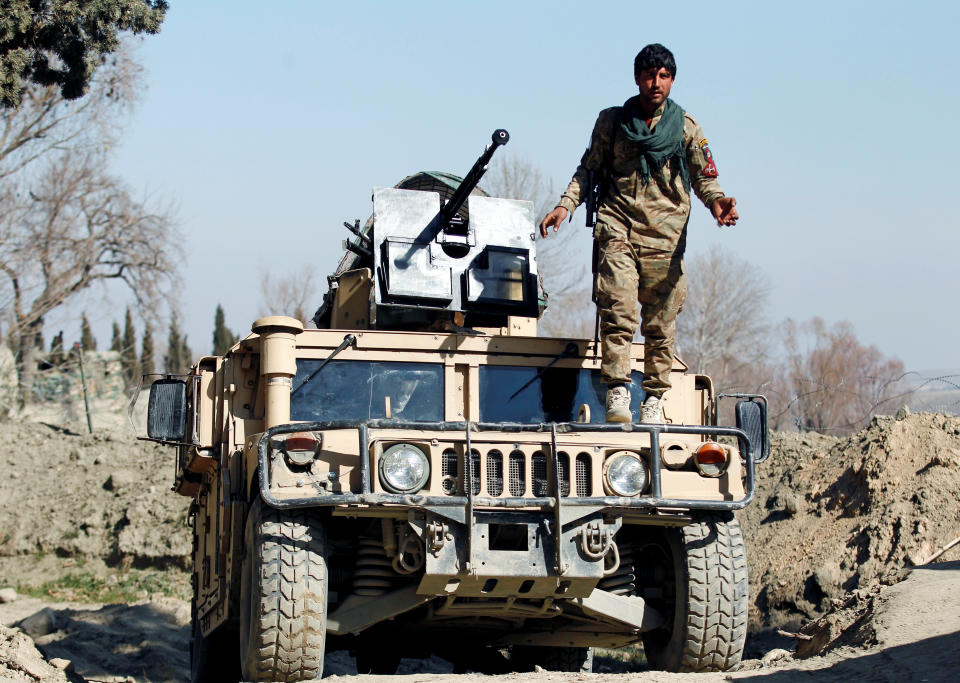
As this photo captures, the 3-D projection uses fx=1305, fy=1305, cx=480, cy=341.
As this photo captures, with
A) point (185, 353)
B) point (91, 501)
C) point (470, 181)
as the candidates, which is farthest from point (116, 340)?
point (470, 181)

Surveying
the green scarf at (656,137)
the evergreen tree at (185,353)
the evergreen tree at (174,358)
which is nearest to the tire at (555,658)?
the green scarf at (656,137)

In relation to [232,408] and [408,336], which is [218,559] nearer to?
[232,408]

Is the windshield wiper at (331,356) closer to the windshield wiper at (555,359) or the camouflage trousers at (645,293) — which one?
the windshield wiper at (555,359)

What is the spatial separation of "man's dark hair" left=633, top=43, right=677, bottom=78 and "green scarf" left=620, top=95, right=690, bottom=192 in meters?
0.20

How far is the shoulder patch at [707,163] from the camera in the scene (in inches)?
288

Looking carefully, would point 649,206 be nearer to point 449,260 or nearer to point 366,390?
point 449,260

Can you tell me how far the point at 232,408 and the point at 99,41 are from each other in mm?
4616

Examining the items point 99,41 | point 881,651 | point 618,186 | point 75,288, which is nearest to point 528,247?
point 618,186

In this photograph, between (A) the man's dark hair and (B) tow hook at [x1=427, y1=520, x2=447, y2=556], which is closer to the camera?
(B) tow hook at [x1=427, y1=520, x2=447, y2=556]

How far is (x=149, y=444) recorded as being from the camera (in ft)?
58.1

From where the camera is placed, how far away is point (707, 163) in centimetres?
734

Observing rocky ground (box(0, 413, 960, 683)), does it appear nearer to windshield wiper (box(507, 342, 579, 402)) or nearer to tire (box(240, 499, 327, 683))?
tire (box(240, 499, 327, 683))

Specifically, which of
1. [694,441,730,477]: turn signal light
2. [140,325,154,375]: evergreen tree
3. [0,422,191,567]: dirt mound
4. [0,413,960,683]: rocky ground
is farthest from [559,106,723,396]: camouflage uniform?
[140,325,154,375]: evergreen tree

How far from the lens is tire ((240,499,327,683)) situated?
5.92 metres
